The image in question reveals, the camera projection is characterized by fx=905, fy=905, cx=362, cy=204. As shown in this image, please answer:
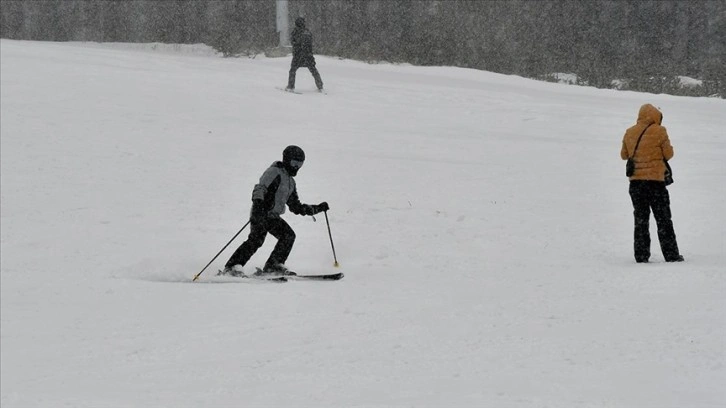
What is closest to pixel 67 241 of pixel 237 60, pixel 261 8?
pixel 237 60

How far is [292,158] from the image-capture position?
8891mm

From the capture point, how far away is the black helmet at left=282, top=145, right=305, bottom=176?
885cm

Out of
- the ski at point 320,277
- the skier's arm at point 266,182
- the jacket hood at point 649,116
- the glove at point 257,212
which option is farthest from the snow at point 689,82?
the glove at point 257,212

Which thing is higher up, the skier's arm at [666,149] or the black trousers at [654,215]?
the skier's arm at [666,149]

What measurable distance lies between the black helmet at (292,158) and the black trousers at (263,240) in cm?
56

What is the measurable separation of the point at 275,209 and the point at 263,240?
35cm

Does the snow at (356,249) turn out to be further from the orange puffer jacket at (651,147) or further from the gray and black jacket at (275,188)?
the orange puffer jacket at (651,147)

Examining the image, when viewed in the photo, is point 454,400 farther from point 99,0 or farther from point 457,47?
point 99,0

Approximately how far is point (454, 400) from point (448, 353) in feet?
3.05

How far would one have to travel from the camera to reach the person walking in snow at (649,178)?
923 cm

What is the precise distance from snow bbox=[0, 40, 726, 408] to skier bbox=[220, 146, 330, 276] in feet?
1.34

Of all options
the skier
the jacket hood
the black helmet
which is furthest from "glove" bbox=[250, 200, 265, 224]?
the jacket hood

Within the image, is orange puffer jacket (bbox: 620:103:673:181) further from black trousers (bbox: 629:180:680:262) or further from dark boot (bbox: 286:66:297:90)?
dark boot (bbox: 286:66:297:90)

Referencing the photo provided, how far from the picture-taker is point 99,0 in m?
42.5
